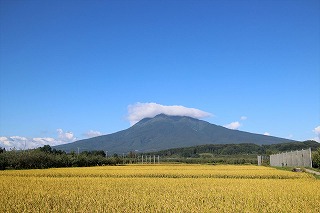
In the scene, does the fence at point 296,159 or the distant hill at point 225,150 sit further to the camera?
the distant hill at point 225,150

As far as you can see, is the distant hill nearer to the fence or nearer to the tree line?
the fence

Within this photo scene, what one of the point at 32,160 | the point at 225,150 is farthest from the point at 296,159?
the point at 225,150

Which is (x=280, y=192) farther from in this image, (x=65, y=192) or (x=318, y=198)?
(x=65, y=192)

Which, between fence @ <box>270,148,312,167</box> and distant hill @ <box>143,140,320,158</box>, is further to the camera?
distant hill @ <box>143,140,320,158</box>

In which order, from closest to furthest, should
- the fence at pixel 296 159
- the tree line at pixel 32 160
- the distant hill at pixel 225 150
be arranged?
the fence at pixel 296 159 → the tree line at pixel 32 160 → the distant hill at pixel 225 150

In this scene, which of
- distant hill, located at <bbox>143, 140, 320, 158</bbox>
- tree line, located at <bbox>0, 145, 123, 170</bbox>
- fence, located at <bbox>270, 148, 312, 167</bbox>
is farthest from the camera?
distant hill, located at <bbox>143, 140, 320, 158</bbox>

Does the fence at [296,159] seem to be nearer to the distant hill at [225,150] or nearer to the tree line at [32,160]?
the tree line at [32,160]

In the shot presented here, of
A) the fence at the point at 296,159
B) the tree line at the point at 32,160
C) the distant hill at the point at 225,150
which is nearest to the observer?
the fence at the point at 296,159

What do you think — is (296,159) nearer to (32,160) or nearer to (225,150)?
(32,160)

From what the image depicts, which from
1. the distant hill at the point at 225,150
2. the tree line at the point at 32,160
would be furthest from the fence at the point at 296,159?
the distant hill at the point at 225,150

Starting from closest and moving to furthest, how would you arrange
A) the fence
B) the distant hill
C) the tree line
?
the fence
the tree line
the distant hill

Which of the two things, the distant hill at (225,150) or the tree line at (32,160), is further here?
the distant hill at (225,150)

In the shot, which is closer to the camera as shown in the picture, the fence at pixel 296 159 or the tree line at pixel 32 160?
the fence at pixel 296 159

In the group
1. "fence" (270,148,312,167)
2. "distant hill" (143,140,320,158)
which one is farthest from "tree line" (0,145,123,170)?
"distant hill" (143,140,320,158)
